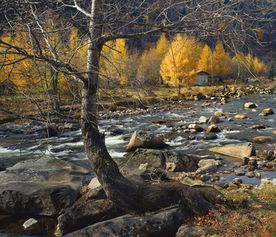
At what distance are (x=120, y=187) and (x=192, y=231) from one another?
1701 millimetres

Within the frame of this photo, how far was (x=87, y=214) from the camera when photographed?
261 inches

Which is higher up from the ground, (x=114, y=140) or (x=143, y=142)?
(x=143, y=142)

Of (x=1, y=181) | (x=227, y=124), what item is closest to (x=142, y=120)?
(x=227, y=124)

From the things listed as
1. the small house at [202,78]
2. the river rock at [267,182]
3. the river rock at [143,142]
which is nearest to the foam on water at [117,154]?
the river rock at [143,142]

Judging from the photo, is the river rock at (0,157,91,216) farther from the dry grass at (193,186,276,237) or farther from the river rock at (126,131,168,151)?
the river rock at (126,131,168,151)

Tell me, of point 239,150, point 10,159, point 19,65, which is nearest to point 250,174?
point 239,150

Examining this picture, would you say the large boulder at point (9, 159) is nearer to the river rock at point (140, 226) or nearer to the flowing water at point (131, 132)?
the flowing water at point (131, 132)

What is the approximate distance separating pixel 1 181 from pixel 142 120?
18.1 m

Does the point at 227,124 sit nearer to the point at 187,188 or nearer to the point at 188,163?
the point at 188,163

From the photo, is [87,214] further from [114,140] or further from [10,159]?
[114,140]

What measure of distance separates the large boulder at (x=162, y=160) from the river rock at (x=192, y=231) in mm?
6387

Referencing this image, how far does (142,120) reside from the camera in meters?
26.2

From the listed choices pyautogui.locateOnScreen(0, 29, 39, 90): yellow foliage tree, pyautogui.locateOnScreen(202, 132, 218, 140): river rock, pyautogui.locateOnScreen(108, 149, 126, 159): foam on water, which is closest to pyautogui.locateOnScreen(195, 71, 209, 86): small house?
pyautogui.locateOnScreen(202, 132, 218, 140): river rock

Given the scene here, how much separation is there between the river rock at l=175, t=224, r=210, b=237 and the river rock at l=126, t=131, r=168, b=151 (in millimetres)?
10159
